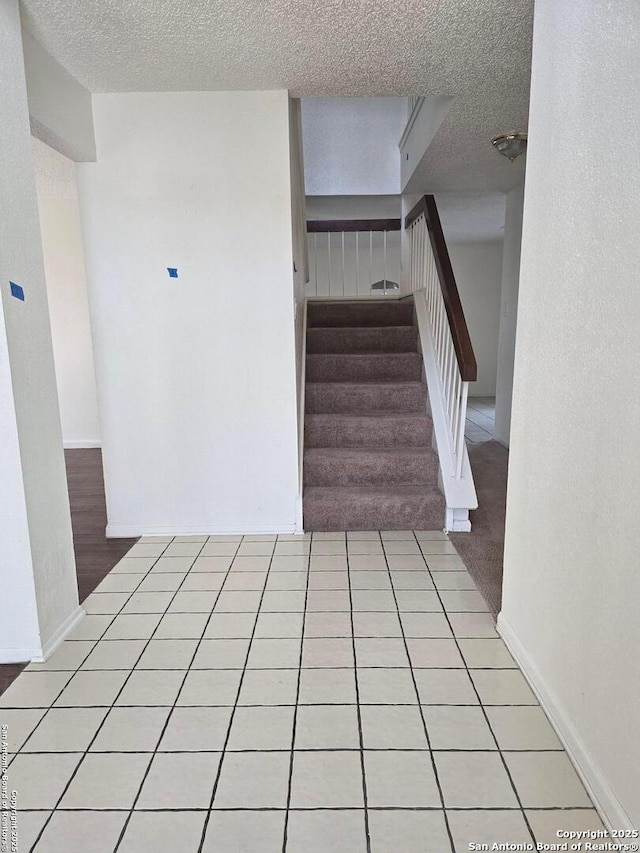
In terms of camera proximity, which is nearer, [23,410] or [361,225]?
[23,410]

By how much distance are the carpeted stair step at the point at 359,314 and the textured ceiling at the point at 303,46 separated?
1861 millimetres

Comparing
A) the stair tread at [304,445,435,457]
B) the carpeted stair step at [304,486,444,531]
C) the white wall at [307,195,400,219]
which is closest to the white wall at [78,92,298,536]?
the carpeted stair step at [304,486,444,531]

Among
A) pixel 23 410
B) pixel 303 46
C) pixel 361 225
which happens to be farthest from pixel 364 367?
pixel 23 410

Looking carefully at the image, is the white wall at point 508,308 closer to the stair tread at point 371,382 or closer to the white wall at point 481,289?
the stair tread at point 371,382

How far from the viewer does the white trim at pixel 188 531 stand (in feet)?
10.7

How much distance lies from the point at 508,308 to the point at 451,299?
204 centimetres

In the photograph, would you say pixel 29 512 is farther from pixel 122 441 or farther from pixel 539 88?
pixel 539 88

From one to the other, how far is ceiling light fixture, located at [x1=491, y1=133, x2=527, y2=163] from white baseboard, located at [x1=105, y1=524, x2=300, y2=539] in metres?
2.68

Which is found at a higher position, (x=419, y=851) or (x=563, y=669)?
(x=563, y=669)

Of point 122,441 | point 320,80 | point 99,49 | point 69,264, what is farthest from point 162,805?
point 69,264

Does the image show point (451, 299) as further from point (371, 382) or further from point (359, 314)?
point (359, 314)

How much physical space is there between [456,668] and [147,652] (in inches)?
46.6

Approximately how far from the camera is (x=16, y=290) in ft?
6.33

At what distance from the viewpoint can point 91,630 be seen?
2.25m
